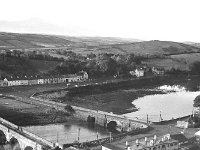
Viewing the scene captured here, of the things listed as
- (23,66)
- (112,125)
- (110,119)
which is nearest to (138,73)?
(23,66)

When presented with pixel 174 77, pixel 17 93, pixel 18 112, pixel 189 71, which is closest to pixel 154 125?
pixel 18 112

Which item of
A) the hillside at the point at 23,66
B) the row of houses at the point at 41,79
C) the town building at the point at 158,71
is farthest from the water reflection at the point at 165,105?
the hillside at the point at 23,66

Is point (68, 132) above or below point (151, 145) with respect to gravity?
below

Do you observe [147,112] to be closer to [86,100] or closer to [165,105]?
[165,105]

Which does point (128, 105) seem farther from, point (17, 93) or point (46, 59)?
point (46, 59)

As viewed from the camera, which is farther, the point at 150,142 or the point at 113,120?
the point at 113,120

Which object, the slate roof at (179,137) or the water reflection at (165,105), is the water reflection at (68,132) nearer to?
the water reflection at (165,105)

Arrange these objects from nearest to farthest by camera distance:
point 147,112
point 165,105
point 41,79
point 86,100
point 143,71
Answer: point 147,112 → point 165,105 → point 86,100 → point 41,79 → point 143,71
